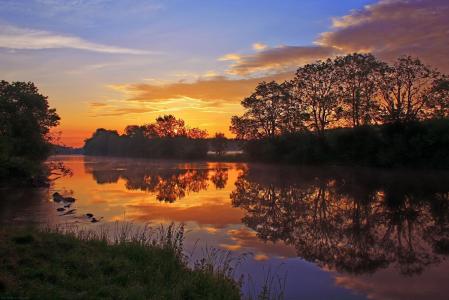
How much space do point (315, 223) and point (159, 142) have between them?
86.8 meters

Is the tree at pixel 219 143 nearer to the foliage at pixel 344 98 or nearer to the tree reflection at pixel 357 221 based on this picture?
the foliage at pixel 344 98

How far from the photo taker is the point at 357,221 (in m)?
17.7

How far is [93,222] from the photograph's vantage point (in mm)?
17844

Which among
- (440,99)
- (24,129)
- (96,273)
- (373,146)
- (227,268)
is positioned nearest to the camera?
(96,273)

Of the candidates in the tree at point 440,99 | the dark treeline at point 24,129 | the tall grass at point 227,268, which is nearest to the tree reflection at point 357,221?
the tall grass at point 227,268

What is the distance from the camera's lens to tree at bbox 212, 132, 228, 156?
A: 3698 inches

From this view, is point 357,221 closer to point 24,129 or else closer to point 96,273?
point 96,273

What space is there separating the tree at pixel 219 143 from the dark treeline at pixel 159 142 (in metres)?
2.23

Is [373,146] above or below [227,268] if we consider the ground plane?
above

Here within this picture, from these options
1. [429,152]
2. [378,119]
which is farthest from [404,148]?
[378,119]

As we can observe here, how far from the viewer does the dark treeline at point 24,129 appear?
34.5 meters

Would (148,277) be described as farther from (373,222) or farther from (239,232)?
(373,222)

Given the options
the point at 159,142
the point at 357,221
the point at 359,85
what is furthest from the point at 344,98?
the point at 159,142

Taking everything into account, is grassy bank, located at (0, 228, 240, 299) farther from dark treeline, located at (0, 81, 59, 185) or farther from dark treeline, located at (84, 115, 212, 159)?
dark treeline, located at (84, 115, 212, 159)
